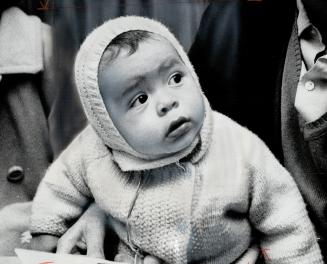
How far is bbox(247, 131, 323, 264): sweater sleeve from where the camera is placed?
2.53ft

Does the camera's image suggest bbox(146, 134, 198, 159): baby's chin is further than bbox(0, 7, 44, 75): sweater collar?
No

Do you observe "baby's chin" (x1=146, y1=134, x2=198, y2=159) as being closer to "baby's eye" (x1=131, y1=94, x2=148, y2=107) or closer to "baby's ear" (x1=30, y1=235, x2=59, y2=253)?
"baby's eye" (x1=131, y1=94, x2=148, y2=107)

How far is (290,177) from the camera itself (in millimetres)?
783

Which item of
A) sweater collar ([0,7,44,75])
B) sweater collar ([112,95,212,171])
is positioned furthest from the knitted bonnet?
sweater collar ([0,7,44,75])

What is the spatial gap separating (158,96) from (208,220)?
0.64ft

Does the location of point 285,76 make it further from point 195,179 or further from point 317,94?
point 195,179

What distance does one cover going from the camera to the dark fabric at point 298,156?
2.57 feet

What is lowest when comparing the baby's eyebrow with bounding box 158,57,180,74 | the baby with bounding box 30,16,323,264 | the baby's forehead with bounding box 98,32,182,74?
the baby with bounding box 30,16,323,264

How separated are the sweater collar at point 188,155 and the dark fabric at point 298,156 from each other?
0.11 m

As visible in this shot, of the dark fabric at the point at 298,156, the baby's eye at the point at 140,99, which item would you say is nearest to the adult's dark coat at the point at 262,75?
the dark fabric at the point at 298,156

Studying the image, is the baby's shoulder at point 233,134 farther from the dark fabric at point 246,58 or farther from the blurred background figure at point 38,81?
the blurred background figure at point 38,81

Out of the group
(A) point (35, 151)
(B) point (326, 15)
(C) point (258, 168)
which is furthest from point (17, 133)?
(B) point (326, 15)

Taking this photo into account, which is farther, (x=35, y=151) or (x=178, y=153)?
(x=35, y=151)

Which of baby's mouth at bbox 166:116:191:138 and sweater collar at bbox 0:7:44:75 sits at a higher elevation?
sweater collar at bbox 0:7:44:75
